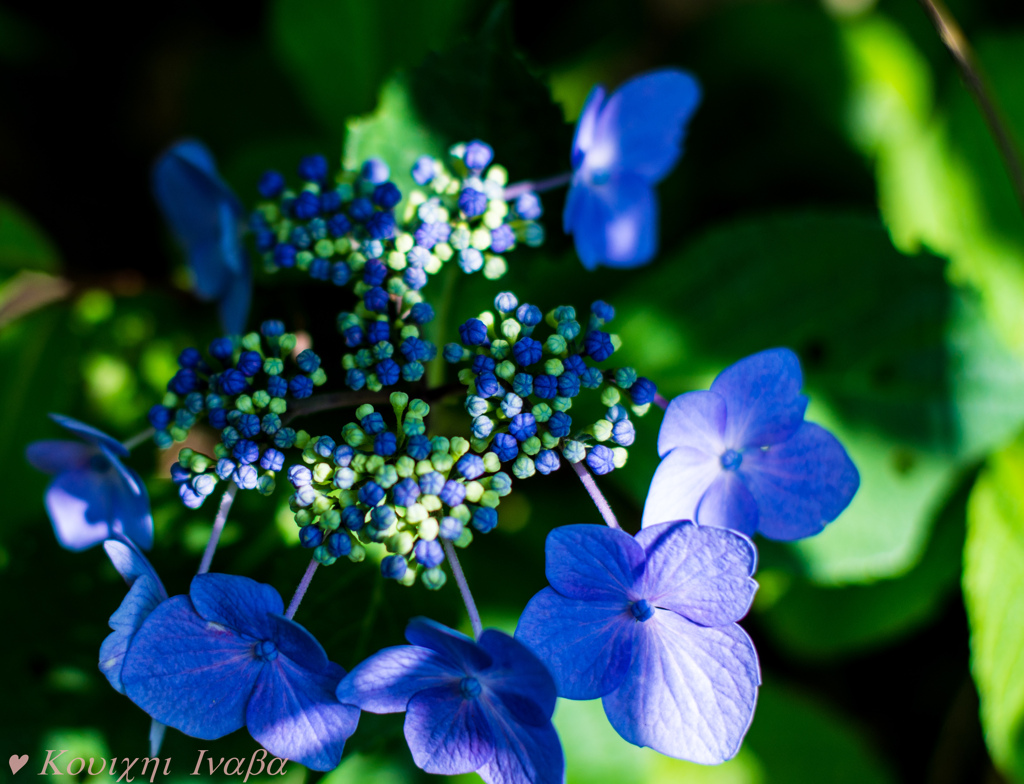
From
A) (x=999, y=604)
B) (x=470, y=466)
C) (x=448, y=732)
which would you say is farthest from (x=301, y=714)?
(x=999, y=604)

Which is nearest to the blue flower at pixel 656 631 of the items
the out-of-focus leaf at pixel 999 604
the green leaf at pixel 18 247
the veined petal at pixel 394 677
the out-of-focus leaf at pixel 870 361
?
the veined petal at pixel 394 677

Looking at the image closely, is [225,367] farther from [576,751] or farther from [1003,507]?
[1003,507]

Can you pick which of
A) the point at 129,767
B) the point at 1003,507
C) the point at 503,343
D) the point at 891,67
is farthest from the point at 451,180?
the point at 891,67

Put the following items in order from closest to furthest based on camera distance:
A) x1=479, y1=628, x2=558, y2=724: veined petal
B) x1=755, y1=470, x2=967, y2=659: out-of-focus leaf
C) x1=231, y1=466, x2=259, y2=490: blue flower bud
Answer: x1=479, y1=628, x2=558, y2=724: veined petal → x1=231, y1=466, x2=259, y2=490: blue flower bud → x1=755, y1=470, x2=967, y2=659: out-of-focus leaf

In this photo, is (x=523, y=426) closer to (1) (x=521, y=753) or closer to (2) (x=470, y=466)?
(2) (x=470, y=466)

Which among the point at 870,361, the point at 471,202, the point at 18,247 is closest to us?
the point at 471,202

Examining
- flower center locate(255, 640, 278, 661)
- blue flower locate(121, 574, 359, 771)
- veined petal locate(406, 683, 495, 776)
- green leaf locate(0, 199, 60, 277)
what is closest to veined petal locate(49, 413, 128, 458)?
blue flower locate(121, 574, 359, 771)

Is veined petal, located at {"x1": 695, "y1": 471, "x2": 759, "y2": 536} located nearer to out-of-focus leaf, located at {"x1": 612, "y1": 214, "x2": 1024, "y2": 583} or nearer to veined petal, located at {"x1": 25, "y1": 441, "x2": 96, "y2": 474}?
out-of-focus leaf, located at {"x1": 612, "y1": 214, "x2": 1024, "y2": 583}
